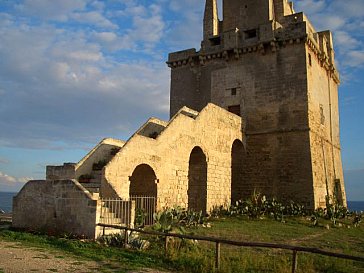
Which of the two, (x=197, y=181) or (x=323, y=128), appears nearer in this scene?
(x=197, y=181)

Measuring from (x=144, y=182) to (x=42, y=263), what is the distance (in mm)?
6456

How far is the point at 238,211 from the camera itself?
606 inches

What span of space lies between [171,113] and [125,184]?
421 inches

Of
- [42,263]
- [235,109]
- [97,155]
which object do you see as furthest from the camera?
[235,109]

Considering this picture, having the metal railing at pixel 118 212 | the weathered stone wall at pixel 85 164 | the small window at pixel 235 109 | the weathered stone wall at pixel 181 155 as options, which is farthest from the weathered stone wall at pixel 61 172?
the small window at pixel 235 109

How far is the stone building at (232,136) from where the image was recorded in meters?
11.1

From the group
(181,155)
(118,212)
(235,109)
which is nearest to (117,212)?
(118,212)

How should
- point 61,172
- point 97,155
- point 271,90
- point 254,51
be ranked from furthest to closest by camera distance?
point 254,51
point 271,90
point 97,155
point 61,172

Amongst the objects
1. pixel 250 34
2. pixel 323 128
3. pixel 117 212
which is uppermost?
pixel 250 34

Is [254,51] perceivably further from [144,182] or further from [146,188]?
[146,188]

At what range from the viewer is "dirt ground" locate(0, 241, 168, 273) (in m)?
6.08

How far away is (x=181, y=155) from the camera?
13.6 metres

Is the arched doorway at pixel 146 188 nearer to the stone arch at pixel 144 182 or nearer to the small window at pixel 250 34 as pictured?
the stone arch at pixel 144 182

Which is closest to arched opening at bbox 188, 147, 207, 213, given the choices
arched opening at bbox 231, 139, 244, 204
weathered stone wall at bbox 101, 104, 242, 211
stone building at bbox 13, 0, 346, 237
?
stone building at bbox 13, 0, 346, 237
